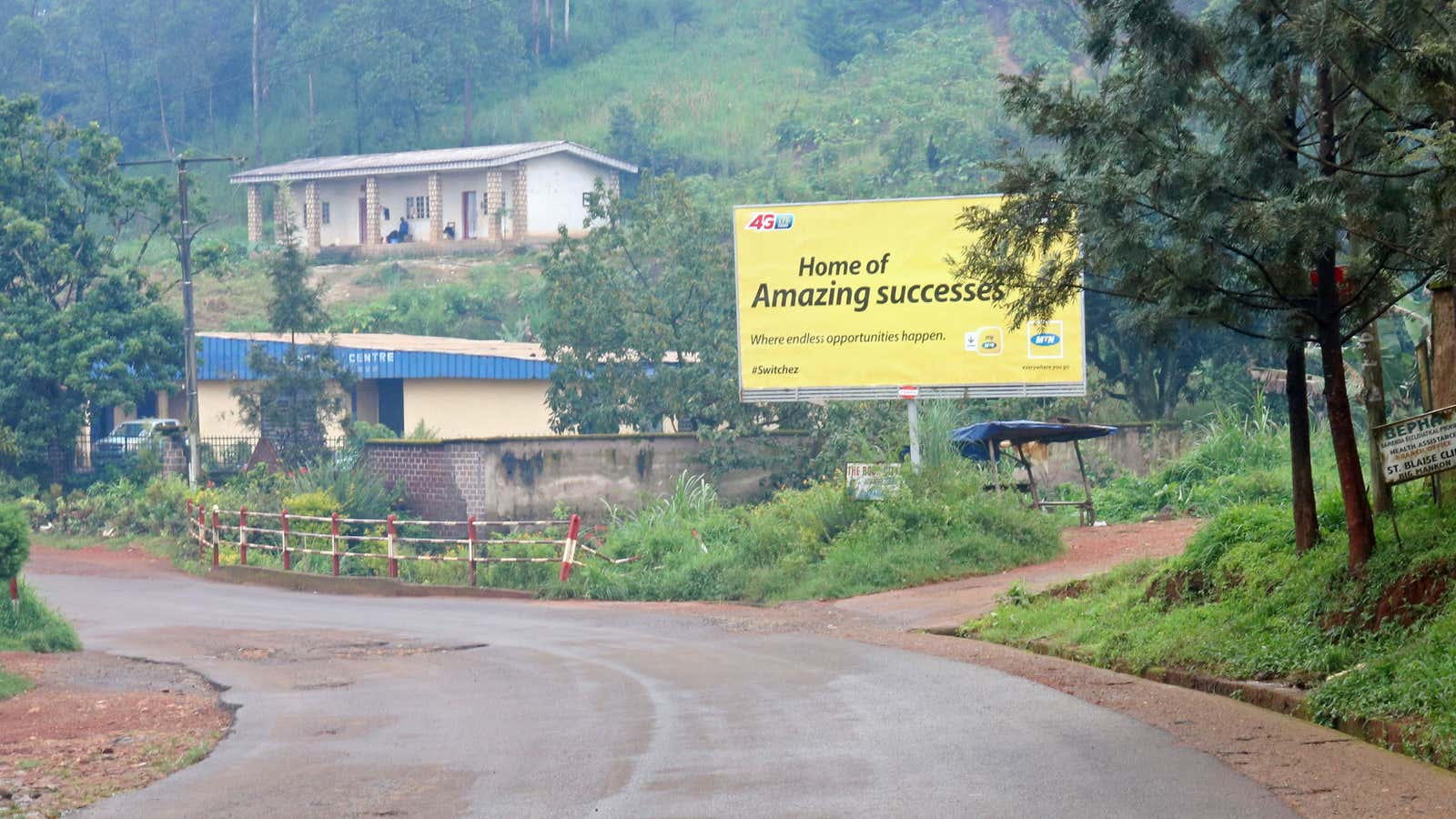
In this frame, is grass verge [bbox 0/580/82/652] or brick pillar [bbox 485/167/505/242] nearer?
grass verge [bbox 0/580/82/652]

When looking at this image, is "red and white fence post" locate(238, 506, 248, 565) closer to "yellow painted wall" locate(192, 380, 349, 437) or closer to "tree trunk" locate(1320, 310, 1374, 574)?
"yellow painted wall" locate(192, 380, 349, 437)

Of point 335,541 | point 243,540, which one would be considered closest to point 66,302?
point 243,540

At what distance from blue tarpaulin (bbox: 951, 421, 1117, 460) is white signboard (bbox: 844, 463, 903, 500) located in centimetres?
176

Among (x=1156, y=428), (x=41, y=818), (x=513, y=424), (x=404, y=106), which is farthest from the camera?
(x=404, y=106)

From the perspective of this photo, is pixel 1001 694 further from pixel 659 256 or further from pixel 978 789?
pixel 659 256

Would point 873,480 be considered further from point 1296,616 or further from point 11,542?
point 11,542

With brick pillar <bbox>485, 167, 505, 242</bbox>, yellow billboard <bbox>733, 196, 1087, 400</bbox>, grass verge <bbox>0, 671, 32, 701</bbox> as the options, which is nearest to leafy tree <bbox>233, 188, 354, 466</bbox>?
yellow billboard <bbox>733, 196, 1087, 400</bbox>

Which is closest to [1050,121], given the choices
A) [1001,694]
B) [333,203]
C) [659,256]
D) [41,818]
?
[1001,694]

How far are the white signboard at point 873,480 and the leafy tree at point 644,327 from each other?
9.85m

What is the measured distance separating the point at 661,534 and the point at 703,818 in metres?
16.2

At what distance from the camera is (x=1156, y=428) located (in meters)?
29.3

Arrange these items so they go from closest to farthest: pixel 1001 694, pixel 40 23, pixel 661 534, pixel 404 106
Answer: pixel 1001 694 < pixel 661 534 < pixel 404 106 < pixel 40 23

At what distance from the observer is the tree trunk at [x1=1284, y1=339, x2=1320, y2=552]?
1260cm

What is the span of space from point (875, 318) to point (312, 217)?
42946mm
